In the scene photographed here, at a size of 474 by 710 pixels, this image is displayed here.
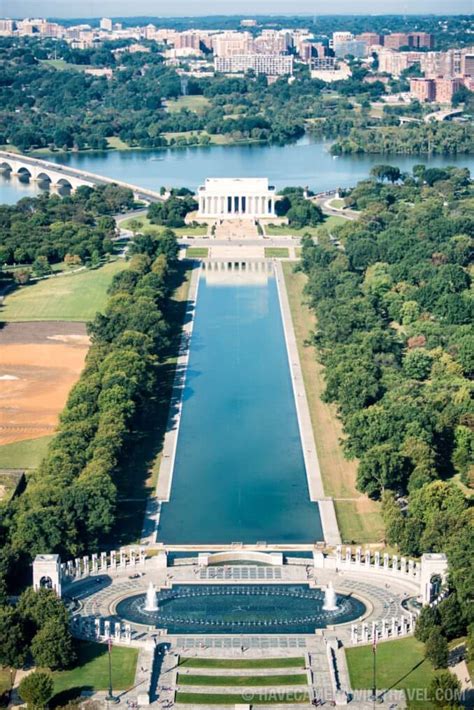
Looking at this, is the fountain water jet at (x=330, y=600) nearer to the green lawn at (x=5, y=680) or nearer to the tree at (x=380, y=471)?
the green lawn at (x=5, y=680)

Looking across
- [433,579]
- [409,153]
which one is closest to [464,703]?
[433,579]

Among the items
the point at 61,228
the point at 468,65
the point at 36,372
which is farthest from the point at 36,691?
the point at 468,65

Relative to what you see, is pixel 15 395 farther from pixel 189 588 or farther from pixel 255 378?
pixel 189 588

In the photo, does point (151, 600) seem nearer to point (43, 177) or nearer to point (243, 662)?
point (243, 662)

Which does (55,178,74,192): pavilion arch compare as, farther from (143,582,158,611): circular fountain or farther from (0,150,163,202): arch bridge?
(143,582,158,611): circular fountain

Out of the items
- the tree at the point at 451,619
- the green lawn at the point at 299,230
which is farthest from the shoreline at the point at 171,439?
the green lawn at the point at 299,230
